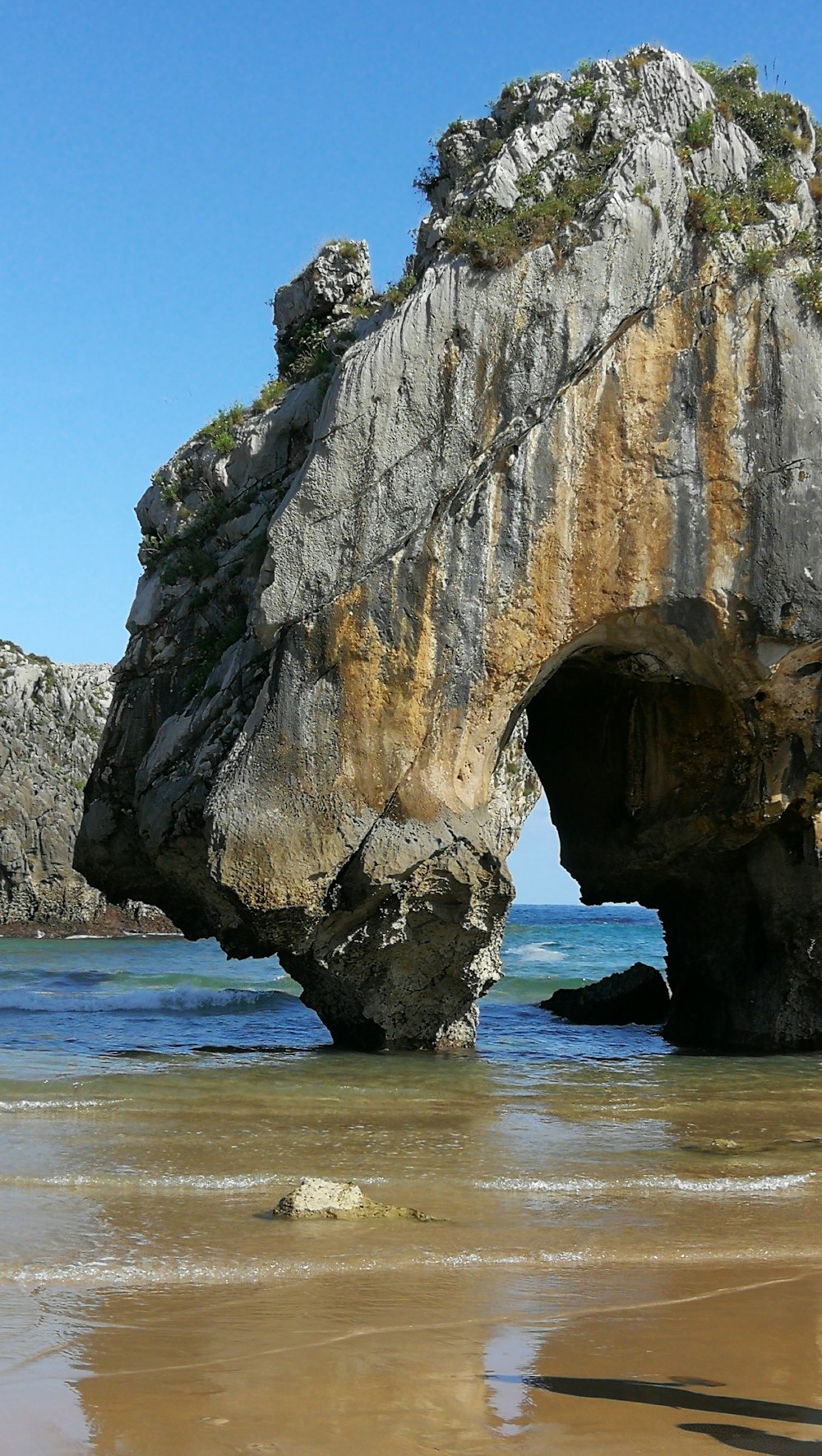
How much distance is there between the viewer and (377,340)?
45.0ft

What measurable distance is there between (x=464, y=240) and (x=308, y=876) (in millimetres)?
6542

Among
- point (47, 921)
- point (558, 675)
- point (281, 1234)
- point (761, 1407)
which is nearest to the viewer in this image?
point (761, 1407)

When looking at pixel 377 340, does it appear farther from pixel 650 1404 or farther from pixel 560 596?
pixel 650 1404

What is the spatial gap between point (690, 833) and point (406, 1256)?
399 inches

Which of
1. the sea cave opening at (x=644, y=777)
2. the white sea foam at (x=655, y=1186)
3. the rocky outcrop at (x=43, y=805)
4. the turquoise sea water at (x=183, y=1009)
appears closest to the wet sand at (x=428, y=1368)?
the white sea foam at (x=655, y=1186)

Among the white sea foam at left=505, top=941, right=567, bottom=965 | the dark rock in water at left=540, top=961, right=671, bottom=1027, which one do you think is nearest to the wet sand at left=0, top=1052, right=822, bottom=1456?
the dark rock in water at left=540, top=961, right=671, bottom=1027

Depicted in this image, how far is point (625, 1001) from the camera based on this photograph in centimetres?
2191

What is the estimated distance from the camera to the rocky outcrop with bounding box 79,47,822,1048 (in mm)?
13320

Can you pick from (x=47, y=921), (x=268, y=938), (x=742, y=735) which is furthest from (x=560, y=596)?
(x=47, y=921)

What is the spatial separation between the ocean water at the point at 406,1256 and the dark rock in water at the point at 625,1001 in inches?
279

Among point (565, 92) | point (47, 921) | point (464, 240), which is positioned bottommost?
point (47, 921)

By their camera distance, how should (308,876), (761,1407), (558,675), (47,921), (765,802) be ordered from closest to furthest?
(761,1407)
(308,876)
(765,802)
(558,675)
(47,921)

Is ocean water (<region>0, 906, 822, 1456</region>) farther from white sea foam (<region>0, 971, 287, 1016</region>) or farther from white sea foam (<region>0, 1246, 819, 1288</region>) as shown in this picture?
white sea foam (<region>0, 971, 287, 1016</region>)

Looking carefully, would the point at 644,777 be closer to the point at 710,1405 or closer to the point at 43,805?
the point at 710,1405
